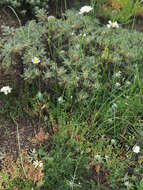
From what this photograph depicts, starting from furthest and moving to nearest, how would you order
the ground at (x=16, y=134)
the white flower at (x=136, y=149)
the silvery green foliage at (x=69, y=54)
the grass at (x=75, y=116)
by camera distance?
the silvery green foliage at (x=69, y=54), the ground at (x=16, y=134), the white flower at (x=136, y=149), the grass at (x=75, y=116)

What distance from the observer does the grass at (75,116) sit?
2.16 metres

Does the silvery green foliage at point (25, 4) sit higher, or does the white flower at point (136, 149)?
the silvery green foliage at point (25, 4)

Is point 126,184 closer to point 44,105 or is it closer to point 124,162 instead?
point 124,162

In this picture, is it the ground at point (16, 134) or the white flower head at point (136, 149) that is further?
the ground at point (16, 134)

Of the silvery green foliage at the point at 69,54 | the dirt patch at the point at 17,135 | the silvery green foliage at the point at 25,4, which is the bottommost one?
the dirt patch at the point at 17,135

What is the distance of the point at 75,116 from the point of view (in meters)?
2.53

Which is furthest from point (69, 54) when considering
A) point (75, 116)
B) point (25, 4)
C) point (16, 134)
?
point (25, 4)

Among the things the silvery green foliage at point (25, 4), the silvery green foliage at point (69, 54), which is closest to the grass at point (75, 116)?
the silvery green foliage at point (69, 54)

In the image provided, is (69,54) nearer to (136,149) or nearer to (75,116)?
(75,116)

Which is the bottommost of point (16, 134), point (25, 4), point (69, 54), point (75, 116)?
point (16, 134)

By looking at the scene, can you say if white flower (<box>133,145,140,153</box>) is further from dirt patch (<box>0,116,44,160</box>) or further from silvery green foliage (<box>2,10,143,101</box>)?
dirt patch (<box>0,116,44,160</box>)

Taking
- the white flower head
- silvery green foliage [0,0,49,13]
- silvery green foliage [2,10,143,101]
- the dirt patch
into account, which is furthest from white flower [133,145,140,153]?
silvery green foliage [0,0,49,13]

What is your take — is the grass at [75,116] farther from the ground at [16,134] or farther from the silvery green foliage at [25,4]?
the silvery green foliage at [25,4]

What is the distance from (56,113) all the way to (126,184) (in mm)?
1009
